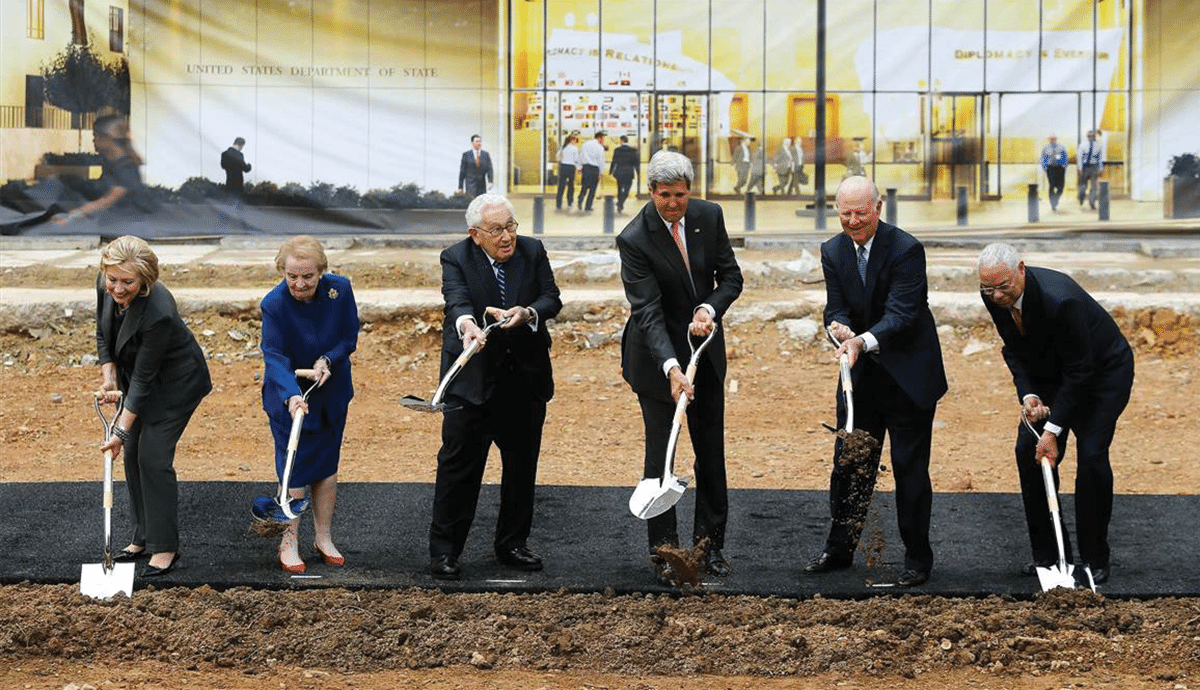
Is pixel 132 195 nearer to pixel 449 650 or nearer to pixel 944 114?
pixel 944 114

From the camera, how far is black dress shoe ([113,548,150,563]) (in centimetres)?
704

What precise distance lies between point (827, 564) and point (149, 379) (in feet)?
9.58

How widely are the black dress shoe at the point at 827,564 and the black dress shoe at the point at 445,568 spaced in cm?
148

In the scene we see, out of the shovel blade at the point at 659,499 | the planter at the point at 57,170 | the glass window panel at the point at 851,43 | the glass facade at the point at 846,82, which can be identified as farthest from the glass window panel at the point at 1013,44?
the shovel blade at the point at 659,499

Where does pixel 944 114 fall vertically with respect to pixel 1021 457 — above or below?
above

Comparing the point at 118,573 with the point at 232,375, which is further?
the point at 232,375

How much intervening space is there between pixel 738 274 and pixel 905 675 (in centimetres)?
187

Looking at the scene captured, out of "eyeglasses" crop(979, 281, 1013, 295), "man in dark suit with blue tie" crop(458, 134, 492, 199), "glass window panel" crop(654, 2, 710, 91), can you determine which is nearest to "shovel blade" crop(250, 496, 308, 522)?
"eyeglasses" crop(979, 281, 1013, 295)

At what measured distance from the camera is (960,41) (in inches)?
682

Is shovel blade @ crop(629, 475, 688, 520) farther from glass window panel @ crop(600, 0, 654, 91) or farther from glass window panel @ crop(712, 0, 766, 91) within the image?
glass window panel @ crop(712, 0, 766, 91)

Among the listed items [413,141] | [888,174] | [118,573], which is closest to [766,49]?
[888,174]

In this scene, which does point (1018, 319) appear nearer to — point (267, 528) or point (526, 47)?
point (267, 528)

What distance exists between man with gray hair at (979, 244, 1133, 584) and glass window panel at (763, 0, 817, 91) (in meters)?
11.1

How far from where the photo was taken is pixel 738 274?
269 inches
